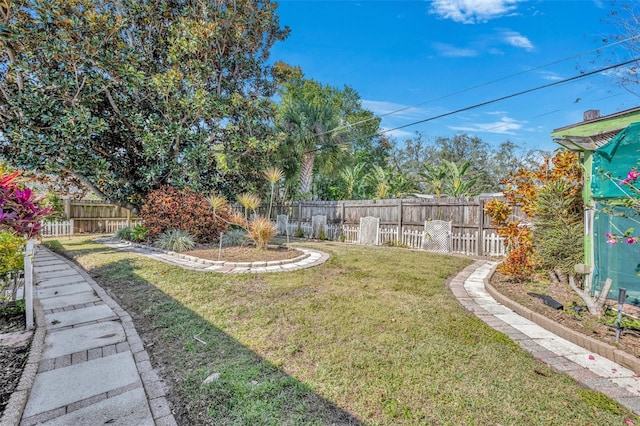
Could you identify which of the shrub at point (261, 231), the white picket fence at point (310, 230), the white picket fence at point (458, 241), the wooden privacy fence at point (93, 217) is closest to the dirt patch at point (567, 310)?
the white picket fence at point (458, 241)

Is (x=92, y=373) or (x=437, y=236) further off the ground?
(x=437, y=236)

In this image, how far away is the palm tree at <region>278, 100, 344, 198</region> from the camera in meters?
14.6

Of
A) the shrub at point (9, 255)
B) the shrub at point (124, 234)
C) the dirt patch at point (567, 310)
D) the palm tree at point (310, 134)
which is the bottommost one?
the dirt patch at point (567, 310)

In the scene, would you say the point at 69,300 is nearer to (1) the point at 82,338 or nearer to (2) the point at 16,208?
(1) the point at 82,338

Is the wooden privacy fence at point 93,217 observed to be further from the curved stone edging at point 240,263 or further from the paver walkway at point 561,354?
the paver walkway at point 561,354

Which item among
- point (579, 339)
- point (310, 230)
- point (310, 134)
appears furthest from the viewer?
point (310, 134)

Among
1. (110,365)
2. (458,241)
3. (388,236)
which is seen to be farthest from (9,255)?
(458,241)

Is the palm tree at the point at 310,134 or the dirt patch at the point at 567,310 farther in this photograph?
the palm tree at the point at 310,134

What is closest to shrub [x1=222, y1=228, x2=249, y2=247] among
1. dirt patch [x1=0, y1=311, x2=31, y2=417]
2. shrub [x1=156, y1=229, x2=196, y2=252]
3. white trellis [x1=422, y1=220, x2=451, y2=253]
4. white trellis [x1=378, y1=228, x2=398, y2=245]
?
shrub [x1=156, y1=229, x2=196, y2=252]

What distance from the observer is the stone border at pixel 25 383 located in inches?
74.2

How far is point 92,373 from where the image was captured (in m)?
2.45

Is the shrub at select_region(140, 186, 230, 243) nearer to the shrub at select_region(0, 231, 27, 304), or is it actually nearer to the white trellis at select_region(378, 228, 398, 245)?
the shrub at select_region(0, 231, 27, 304)

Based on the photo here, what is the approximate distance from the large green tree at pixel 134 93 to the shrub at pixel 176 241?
6.73 feet

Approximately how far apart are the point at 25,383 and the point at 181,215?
709 centimetres
